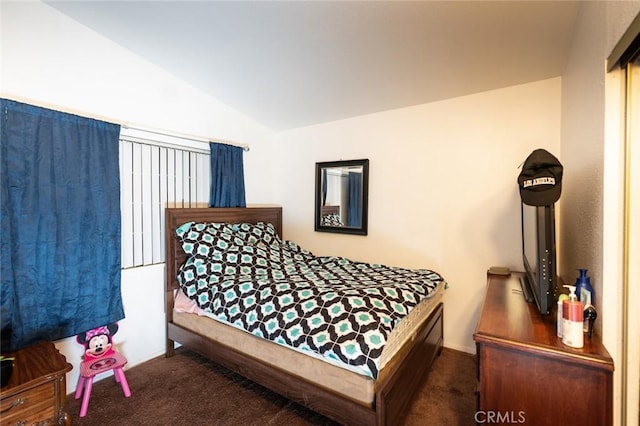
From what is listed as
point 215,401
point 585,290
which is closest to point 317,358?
point 215,401

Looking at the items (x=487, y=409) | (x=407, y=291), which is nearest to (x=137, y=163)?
(x=407, y=291)

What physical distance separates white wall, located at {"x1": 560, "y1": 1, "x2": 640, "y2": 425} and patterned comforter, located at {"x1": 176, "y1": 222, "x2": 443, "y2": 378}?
896mm

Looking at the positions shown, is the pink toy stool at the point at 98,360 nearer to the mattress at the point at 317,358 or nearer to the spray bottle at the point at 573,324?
the mattress at the point at 317,358

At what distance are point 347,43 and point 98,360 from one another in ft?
9.47

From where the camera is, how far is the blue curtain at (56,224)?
1.82 meters

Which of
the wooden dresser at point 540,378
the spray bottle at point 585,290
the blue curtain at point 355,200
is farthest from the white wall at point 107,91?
the spray bottle at point 585,290

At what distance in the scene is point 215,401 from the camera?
2.01 m

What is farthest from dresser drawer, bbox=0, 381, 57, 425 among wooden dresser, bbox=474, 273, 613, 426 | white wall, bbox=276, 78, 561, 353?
white wall, bbox=276, 78, 561, 353

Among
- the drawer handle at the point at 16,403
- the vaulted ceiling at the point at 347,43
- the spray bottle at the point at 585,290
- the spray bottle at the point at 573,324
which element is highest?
the vaulted ceiling at the point at 347,43

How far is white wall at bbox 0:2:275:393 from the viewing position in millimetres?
1901

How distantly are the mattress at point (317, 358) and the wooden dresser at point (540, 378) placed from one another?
20.2 inches

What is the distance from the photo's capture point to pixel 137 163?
251cm

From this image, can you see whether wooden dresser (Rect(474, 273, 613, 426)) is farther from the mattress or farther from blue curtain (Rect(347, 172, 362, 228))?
blue curtain (Rect(347, 172, 362, 228))

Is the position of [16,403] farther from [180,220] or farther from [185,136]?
[185,136]
